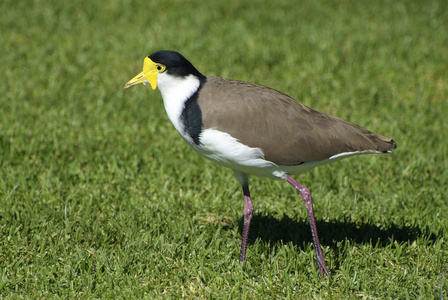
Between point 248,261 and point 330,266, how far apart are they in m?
0.63

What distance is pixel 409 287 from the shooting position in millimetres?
4059

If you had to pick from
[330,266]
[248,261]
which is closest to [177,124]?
[248,261]

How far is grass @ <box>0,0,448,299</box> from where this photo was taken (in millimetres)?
4242

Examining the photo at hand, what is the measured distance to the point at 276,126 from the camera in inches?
162

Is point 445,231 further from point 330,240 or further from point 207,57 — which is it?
point 207,57

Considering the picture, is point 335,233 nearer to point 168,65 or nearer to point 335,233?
point 335,233

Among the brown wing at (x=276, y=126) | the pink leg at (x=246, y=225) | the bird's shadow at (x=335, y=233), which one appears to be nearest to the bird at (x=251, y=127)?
the brown wing at (x=276, y=126)

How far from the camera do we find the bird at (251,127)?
4.00 meters

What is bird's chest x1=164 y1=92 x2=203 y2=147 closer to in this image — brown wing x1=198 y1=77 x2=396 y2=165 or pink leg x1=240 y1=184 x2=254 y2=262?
brown wing x1=198 y1=77 x2=396 y2=165

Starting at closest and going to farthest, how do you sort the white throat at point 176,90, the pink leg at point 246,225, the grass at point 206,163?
the white throat at point 176,90 < the grass at point 206,163 < the pink leg at point 246,225

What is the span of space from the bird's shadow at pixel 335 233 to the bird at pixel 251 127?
53cm

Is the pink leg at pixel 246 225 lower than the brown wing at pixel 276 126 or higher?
lower

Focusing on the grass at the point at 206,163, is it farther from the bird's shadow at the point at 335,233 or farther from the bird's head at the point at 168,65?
the bird's head at the point at 168,65

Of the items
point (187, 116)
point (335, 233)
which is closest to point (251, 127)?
point (187, 116)
